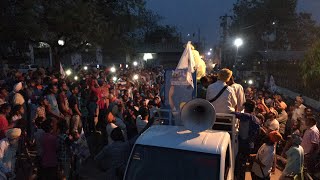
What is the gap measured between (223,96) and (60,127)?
3.31 meters

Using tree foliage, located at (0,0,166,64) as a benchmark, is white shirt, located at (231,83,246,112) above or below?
below

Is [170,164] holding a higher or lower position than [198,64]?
lower

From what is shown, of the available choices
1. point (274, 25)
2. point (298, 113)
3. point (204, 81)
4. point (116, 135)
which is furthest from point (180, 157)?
point (274, 25)

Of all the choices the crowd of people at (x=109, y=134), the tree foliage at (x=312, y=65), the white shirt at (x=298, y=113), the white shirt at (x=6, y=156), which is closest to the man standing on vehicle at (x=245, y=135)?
the crowd of people at (x=109, y=134)

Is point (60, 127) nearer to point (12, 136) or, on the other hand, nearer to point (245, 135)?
point (12, 136)

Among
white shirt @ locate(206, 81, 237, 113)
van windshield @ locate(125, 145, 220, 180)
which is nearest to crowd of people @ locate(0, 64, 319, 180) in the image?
white shirt @ locate(206, 81, 237, 113)

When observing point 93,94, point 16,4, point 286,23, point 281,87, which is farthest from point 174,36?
point 93,94

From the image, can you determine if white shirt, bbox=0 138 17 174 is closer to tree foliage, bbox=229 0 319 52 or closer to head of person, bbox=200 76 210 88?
head of person, bbox=200 76 210 88

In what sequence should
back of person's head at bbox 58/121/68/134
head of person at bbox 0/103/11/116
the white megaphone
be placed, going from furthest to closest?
1. head of person at bbox 0/103/11/116
2. back of person's head at bbox 58/121/68/134
3. the white megaphone

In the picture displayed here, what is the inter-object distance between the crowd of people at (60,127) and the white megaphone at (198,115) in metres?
1.27

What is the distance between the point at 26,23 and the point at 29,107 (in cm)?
692

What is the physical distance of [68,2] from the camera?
18281 millimetres

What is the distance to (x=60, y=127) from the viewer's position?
6906 mm

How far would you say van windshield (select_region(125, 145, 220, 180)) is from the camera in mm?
4469
